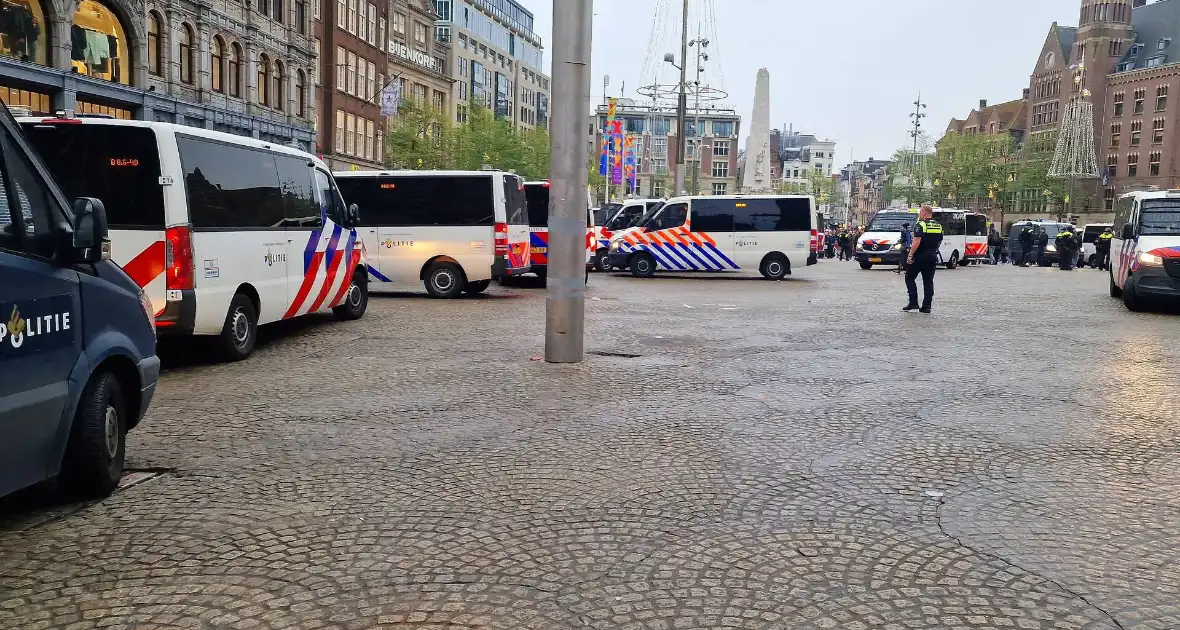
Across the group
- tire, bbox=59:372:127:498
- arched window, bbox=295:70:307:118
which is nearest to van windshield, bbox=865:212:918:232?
arched window, bbox=295:70:307:118

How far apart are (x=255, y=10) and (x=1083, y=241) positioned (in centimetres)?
3673

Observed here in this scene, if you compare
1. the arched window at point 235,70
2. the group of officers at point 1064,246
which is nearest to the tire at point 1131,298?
the group of officers at point 1064,246

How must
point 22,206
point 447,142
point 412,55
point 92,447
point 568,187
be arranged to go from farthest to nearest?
point 412,55 < point 447,142 < point 568,187 < point 92,447 < point 22,206

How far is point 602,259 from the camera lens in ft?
93.5

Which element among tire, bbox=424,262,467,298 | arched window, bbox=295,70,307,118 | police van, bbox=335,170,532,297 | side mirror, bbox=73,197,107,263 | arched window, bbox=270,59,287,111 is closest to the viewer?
side mirror, bbox=73,197,107,263

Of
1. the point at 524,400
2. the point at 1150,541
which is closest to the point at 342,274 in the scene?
the point at 524,400

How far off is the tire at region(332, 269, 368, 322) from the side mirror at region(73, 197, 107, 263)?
8.81m

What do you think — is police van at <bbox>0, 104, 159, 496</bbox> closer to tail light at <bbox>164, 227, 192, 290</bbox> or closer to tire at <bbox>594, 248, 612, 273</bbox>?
tail light at <bbox>164, 227, 192, 290</bbox>

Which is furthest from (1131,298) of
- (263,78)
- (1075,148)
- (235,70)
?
(1075,148)

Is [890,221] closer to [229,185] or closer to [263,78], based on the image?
[263,78]

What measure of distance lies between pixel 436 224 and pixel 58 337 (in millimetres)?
13238

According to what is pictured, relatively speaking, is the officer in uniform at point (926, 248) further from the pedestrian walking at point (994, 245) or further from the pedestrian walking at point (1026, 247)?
the pedestrian walking at point (994, 245)

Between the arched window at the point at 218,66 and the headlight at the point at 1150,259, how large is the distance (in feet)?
100

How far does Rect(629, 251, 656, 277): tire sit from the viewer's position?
89.3 feet
